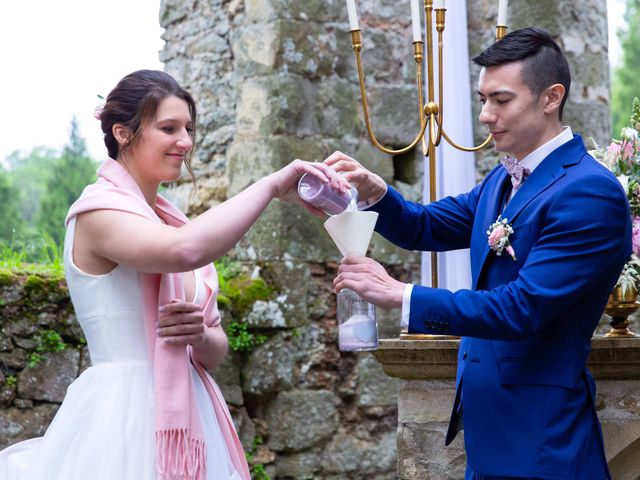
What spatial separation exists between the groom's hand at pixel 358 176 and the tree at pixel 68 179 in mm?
8511

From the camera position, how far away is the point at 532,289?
224 cm

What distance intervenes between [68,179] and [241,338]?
7318mm

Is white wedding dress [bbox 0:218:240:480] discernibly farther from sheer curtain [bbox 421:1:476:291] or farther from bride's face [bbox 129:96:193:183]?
sheer curtain [bbox 421:1:476:291]

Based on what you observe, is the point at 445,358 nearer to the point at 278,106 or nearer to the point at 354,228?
the point at 354,228

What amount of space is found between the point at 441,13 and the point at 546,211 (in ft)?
4.11

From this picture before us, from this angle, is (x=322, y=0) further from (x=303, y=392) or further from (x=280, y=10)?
(x=303, y=392)

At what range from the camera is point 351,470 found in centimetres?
561

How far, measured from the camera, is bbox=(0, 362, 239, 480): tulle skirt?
229cm

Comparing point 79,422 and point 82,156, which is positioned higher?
point 82,156

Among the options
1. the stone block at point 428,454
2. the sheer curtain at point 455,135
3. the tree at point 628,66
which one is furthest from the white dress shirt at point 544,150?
the tree at point 628,66

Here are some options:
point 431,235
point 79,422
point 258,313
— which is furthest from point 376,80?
point 79,422

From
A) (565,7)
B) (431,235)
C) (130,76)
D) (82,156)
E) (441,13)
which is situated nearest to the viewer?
(130,76)

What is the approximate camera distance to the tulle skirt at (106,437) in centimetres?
229

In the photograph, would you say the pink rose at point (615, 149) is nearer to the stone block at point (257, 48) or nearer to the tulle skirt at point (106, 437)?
the tulle skirt at point (106, 437)
